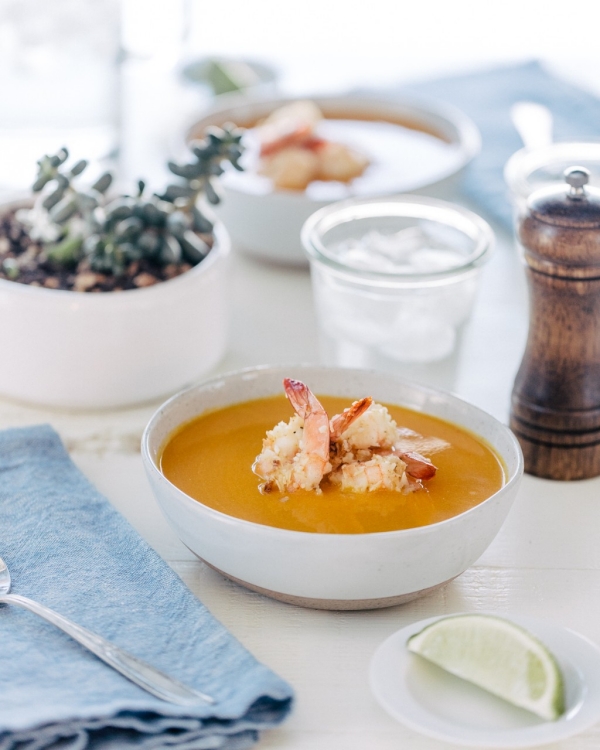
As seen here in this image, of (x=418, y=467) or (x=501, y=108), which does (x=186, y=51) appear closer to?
(x=501, y=108)

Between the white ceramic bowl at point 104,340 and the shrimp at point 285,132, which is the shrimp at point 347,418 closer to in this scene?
the white ceramic bowl at point 104,340

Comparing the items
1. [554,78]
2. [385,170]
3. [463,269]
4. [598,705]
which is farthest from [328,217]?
[554,78]

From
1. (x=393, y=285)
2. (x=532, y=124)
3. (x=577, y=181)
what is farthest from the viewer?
(x=532, y=124)

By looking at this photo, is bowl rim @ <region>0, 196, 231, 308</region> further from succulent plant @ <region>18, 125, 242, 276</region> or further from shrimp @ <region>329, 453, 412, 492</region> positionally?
shrimp @ <region>329, 453, 412, 492</region>

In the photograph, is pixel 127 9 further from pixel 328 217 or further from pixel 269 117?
pixel 328 217

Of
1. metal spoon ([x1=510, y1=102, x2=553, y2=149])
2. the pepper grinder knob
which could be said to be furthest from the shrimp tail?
metal spoon ([x1=510, y1=102, x2=553, y2=149])

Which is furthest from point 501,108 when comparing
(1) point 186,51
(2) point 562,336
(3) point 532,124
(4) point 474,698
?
(4) point 474,698
